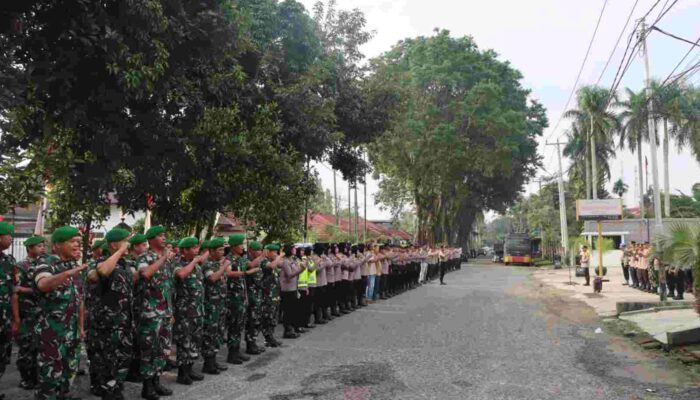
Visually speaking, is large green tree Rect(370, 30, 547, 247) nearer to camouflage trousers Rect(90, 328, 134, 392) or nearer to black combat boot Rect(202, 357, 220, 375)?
black combat boot Rect(202, 357, 220, 375)

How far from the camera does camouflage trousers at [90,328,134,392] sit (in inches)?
249

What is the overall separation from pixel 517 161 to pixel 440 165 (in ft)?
32.6

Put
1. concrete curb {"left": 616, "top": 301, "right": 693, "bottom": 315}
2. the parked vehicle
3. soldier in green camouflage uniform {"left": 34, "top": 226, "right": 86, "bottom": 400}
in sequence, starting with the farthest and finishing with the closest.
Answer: the parked vehicle < concrete curb {"left": 616, "top": 301, "right": 693, "bottom": 315} < soldier in green camouflage uniform {"left": 34, "top": 226, "right": 86, "bottom": 400}

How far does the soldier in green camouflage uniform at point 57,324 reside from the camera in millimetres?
5363

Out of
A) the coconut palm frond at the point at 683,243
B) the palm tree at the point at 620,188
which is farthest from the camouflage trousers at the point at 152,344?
the palm tree at the point at 620,188

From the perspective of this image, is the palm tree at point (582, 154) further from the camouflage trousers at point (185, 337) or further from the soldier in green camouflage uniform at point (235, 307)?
the camouflage trousers at point (185, 337)

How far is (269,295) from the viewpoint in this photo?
9.63 metres

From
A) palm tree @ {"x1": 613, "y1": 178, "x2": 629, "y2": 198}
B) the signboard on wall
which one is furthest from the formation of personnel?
palm tree @ {"x1": 613, "y1": 178, "x2": 629, "y2": 198}

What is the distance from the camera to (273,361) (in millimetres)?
8672

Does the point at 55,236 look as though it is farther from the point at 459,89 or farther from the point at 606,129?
the point at 606,129

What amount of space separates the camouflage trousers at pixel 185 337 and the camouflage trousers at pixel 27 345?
149 cm

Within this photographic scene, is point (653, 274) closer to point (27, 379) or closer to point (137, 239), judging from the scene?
point (137, 239)

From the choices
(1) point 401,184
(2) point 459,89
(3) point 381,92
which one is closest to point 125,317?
(3) point 381,92

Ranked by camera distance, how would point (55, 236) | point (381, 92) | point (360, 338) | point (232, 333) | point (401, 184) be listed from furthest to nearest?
point (401, 184) < point (381, 92) < point (360, 338) < point (232, 333) < point (55, 236)
